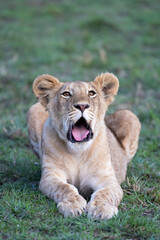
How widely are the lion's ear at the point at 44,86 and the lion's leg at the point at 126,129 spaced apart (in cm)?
121

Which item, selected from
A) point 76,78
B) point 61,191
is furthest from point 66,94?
point 76,78

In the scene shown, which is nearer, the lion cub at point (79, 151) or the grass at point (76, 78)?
the grass at point (76, 78)

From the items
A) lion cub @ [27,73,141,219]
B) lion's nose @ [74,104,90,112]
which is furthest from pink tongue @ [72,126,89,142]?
lion's nose @ [74,104,90,112]

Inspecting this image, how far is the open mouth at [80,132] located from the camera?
3.75m

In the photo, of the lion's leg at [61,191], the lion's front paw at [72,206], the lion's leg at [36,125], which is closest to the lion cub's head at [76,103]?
the lion's leg at [61,191]

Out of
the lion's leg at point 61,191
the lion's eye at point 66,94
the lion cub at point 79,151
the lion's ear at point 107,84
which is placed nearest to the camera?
the lion's leg at point 61,191

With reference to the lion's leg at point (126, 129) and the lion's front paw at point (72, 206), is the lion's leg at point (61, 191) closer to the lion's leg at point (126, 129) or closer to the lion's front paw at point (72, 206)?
the lion's front paw at point (72, 206)

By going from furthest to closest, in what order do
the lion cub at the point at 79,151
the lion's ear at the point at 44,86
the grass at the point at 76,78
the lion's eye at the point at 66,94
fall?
the lion's ear at the point at 44,86, the lion's eye at the point at 66,94, the lion cub at the point at 79,151, the grass at the point at 76,78

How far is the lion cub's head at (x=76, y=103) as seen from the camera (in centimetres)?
369

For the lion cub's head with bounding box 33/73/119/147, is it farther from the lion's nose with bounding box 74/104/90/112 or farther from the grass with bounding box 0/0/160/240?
the grass with bounding box 0/0/160/240

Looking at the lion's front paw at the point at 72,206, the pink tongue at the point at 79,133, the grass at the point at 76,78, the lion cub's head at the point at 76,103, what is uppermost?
the lion cub's head at the point at 76,103

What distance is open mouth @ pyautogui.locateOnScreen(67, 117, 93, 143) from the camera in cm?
375

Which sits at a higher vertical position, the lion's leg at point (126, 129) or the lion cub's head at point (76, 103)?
the lion cub's head at point (76, 103)

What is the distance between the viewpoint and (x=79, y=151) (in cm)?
399
